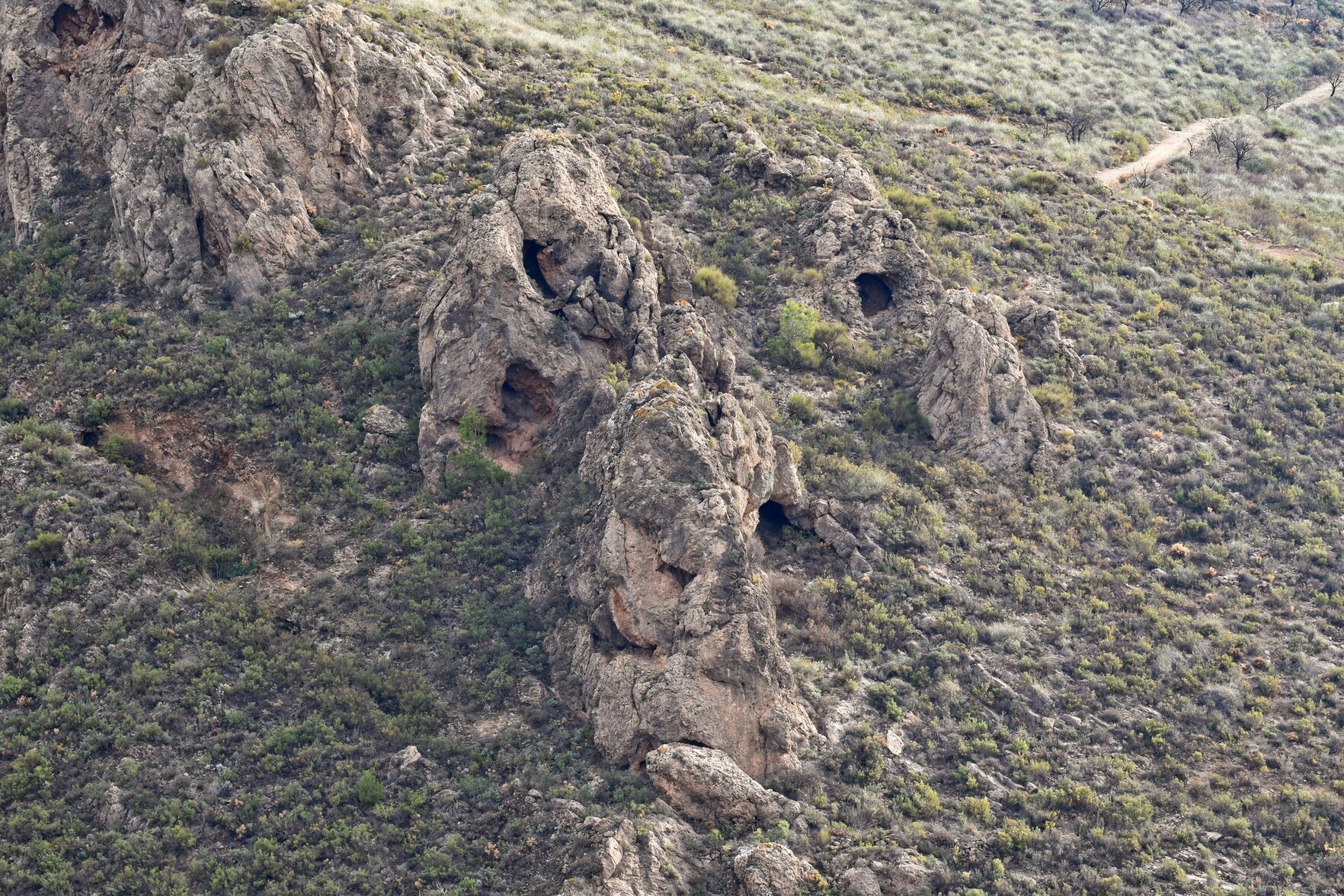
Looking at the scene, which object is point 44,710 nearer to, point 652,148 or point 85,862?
point 85,862

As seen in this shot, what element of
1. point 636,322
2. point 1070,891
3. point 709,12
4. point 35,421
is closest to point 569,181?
point 636,322

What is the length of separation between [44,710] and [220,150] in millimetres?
17080

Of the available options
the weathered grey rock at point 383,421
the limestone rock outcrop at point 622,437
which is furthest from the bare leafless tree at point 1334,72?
the weathered grey rock at point 383,421

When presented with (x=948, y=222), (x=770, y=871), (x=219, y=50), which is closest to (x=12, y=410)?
(x=219, y=50)

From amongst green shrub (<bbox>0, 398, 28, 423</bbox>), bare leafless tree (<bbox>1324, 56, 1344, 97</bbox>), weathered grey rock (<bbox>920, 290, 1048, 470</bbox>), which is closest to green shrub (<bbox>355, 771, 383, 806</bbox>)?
green shrub (<bbox>0, 398, 28, 423</bbox>)

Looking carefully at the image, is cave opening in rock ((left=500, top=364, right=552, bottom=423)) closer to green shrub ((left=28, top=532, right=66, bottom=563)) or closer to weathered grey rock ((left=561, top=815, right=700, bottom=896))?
green shrub ((left=28, top=532, right=66, bottom=563))

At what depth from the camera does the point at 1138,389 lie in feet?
128

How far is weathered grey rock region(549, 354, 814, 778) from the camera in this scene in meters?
24.5

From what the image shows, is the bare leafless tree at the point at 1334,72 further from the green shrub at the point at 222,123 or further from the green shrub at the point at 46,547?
the green shrub at the point at 46,547

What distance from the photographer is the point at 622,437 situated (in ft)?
90.5

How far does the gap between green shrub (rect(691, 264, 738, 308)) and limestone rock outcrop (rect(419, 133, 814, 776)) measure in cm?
246

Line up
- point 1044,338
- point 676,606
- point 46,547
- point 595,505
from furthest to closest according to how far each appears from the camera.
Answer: point 1044,338 → point 595,505 → point 46,547 → point 676,606

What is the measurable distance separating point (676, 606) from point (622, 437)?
4510 mm

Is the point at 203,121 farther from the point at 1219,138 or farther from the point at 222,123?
the point at 1219,138
